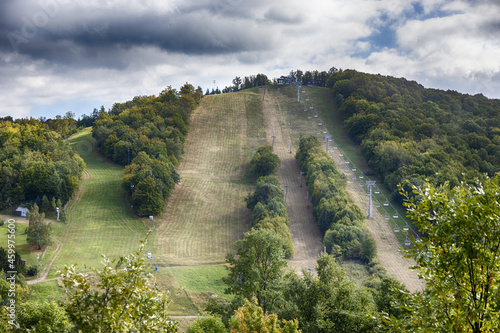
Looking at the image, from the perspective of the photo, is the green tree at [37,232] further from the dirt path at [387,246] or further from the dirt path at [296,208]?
the dirt path at [387,246]

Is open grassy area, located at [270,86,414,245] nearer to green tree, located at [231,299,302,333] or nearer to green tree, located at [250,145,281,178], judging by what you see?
green tree, located at [250,145,281,178]

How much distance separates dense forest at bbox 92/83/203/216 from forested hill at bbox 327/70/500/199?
4577 cm

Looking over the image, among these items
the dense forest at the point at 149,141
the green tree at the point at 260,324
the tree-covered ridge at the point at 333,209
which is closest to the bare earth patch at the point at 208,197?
the dense forest at the point at 149,141

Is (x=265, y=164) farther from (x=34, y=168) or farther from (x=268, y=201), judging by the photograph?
(x=34, y=168)

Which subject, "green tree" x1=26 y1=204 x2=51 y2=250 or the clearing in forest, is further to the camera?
the clearing in forest

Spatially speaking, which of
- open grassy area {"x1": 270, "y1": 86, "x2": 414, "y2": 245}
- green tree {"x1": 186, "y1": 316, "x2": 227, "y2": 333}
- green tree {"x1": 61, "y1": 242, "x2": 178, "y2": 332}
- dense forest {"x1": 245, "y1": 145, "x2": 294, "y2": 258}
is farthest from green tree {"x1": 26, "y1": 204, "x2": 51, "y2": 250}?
open grassy area {"x1": 270, "y1": 86, "x2": 414, "y2": 245}

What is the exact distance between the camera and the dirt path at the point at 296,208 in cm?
6919

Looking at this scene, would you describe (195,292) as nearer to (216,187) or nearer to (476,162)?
(216,187)

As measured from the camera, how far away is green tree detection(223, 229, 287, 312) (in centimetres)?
3788

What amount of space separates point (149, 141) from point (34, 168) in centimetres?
2544

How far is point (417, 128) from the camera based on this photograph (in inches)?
4373

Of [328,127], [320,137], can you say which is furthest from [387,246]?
[328,127]

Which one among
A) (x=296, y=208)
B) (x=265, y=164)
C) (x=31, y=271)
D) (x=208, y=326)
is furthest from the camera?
(x=265, y=164)

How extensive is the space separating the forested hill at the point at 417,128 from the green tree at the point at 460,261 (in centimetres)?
6739
